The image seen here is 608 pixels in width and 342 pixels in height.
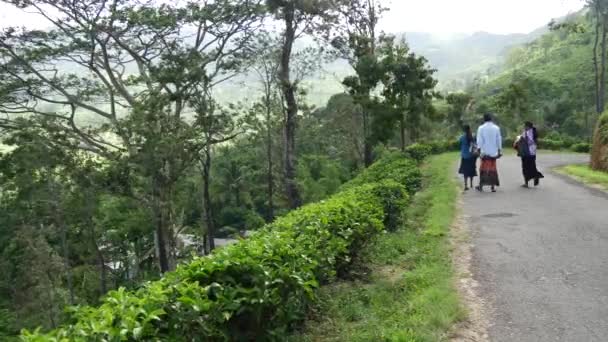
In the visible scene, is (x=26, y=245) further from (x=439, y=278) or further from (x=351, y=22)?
(x=439, y=278)

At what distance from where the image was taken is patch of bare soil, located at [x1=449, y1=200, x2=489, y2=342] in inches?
169

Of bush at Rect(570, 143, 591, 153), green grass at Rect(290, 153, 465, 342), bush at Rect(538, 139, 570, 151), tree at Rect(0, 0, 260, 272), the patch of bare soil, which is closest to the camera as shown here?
the patch of bare soil

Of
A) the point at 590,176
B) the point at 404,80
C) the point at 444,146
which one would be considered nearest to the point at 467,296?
the point at 590,176

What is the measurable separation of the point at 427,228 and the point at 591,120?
41988mm

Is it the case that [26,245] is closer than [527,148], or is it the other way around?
[527,148]

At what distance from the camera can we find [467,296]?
5184 millimetres

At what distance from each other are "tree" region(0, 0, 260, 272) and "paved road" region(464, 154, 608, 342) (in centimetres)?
1426

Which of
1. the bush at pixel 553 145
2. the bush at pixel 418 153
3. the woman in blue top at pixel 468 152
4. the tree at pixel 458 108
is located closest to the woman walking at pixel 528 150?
the woman in blue top at pixel 468 152

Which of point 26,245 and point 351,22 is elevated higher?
point 351,22

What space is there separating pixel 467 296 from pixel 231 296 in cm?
263

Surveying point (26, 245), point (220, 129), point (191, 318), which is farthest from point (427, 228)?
point (26, 245)

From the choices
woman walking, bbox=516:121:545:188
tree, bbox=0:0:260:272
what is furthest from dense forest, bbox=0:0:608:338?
woman walking, bbox=516:121:545:188

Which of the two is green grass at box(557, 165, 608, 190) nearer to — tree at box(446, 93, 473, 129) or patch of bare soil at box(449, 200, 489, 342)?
patch of bare soil at box(449, 200, 489, 342)

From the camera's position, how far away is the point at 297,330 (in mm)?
4816
